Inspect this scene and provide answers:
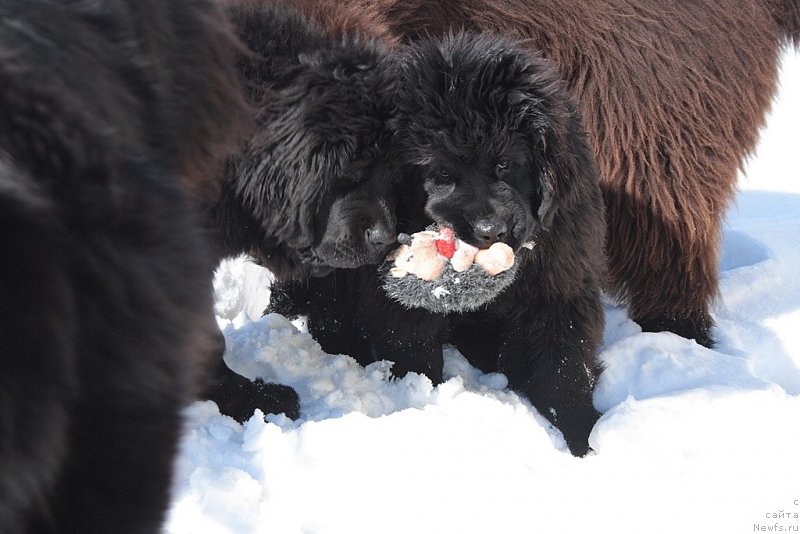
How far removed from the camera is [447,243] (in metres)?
2.19

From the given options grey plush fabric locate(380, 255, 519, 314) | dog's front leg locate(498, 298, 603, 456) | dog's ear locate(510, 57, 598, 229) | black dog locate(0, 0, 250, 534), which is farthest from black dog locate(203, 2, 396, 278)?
black dog locate(0, 0, 250, 534)

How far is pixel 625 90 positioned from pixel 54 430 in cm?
231

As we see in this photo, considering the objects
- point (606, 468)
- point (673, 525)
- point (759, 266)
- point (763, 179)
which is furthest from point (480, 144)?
point (763, 179)

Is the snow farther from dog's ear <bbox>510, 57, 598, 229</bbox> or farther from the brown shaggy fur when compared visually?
dog's ear <bbox>510, 57, 598, 229</bbox>

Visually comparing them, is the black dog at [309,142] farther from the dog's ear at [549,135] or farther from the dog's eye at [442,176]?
the dog's ear at [549,135]

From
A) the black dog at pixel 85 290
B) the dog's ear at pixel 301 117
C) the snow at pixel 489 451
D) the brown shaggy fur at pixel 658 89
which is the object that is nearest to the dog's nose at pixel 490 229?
the dog's ear at pixel 301 117

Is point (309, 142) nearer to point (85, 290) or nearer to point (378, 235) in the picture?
point (378, 235)

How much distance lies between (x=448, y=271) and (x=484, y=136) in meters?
0.33

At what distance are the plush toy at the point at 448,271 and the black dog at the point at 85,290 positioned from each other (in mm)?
1309

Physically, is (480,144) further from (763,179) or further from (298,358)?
(763,179)

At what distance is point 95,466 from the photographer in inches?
28.1

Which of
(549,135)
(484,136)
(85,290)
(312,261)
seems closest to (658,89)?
(549,135)

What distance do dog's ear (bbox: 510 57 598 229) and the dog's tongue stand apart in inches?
8.6

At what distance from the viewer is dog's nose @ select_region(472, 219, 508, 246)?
2102 mm
